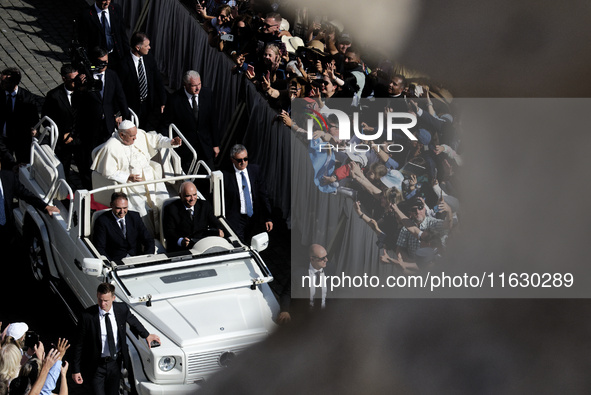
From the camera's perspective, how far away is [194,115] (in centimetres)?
880

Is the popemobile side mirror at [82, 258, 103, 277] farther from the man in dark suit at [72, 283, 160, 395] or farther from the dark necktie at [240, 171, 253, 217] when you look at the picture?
the dark necktie at [240, 171, 253, 217]

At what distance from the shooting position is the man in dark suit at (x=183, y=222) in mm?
6848

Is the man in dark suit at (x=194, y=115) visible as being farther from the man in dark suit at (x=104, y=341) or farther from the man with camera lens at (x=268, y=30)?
the man in dark suit at (x=104, y=341)

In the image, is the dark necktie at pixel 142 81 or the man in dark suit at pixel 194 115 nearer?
the man in dark suit at pixel 194 115

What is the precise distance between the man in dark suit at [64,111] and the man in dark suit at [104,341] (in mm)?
3502

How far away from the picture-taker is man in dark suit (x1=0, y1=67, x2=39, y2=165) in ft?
28.5

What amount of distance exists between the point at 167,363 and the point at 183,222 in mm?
1516

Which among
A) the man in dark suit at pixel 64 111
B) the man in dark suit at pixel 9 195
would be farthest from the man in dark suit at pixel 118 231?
the man in dark suit at pixel 64 111

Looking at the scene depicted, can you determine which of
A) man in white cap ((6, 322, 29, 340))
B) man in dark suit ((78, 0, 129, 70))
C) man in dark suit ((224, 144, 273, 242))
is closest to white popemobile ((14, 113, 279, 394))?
man in dark suit ((224, 144, 273, 242))

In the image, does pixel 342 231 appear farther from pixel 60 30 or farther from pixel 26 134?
pixel 60 30

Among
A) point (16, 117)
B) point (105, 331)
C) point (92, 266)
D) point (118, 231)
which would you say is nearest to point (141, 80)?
point (16, 117)

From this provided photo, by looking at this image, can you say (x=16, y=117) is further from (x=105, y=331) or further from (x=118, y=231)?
(x=105, y=331)

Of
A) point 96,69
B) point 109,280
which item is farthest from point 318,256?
point 96,69

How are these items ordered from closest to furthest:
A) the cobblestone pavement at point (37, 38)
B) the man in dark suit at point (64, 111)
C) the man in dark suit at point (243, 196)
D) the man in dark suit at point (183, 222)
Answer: the man in dark suit at point (183, 222) → the man in dark suit at point (243, 196) → the man in dark suit at point (64, 111) → the cobblestone pavement at point (37, 38)
